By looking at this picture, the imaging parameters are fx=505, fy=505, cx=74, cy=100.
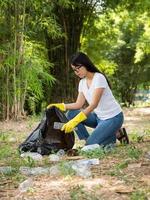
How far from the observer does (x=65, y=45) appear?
40.6 ft

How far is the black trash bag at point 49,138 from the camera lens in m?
4.82

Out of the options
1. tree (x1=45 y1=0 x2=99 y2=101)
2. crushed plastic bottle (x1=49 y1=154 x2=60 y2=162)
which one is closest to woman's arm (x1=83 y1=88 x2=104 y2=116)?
crushed plastic bottle (x1=49 y1=154 x2=60 y2=162)

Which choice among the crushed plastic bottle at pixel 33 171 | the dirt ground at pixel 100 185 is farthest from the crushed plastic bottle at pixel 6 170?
the dirt ground at pixel 100 185

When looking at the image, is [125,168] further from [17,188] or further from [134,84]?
[134,84]

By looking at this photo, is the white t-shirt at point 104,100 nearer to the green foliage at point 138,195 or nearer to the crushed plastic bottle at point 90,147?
the crushed plastic bottle at point 90,147

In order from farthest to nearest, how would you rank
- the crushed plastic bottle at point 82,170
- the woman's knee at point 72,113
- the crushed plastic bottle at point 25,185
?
the woman's knee at point 72,113
the crushed plastic bottle at point 82,170
the crushed plastic bottle at point 25,185

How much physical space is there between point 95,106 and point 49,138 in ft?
1.79

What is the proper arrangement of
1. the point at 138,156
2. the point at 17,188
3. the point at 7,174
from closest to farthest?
the point at 17,188, the point at 7,174, the point at 138,156

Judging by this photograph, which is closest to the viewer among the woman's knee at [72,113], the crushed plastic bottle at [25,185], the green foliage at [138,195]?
the green foliage at [138,195]

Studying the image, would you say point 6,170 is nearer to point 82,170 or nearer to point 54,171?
point 54,171

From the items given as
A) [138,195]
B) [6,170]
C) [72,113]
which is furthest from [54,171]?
[72,113]

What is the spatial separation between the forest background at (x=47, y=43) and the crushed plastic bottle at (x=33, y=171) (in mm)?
5146

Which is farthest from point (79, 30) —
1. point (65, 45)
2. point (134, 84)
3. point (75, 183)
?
point (134, 84)

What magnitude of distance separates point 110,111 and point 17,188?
1979 mm
